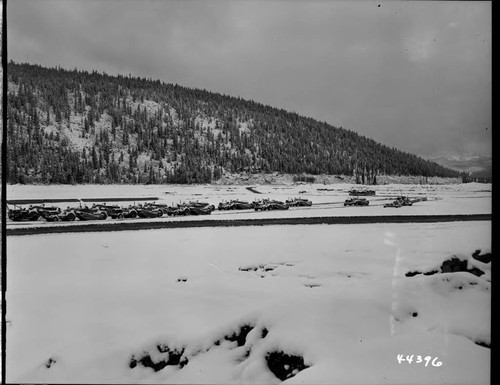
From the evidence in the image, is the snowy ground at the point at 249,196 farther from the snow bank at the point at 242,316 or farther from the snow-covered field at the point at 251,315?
the snow bank at the point at 242,316

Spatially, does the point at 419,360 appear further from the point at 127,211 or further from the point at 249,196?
the point at 249,196

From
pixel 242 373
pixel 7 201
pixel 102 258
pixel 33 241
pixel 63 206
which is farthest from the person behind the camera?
pixel 63 206

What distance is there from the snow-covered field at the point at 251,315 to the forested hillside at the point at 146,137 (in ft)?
4.72

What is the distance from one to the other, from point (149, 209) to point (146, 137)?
1551cm

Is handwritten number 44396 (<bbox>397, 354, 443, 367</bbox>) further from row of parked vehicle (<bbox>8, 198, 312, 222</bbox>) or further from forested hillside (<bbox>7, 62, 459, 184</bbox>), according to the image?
row of parked vehicle (<bbox>8, 198, 312, 222</bbox>)

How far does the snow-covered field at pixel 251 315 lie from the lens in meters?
3.81

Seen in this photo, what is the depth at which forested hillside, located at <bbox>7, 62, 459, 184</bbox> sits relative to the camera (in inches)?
226

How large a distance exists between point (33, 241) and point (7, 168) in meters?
1.13

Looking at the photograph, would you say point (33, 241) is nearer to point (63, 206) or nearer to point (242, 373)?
point (242, 373)

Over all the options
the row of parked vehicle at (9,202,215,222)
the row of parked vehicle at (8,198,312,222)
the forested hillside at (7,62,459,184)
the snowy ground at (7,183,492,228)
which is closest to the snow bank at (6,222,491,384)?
the snowy ground at (7,183,492,228)

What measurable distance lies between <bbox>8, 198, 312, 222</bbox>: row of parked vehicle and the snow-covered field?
3.94m

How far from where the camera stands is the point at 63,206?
9.55 m

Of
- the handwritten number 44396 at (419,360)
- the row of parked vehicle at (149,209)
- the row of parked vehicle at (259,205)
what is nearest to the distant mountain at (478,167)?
the handwritten number 44396 at (419,360)

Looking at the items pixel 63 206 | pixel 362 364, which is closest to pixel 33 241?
pixel 362 364
